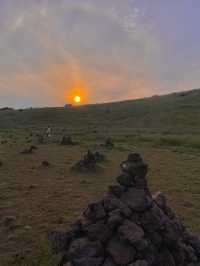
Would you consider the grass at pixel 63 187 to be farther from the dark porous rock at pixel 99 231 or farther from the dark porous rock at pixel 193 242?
the dark porous rock at pixel 193 242

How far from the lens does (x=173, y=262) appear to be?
8.22 metres

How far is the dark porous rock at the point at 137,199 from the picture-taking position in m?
8.77

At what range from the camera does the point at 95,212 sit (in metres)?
9.03

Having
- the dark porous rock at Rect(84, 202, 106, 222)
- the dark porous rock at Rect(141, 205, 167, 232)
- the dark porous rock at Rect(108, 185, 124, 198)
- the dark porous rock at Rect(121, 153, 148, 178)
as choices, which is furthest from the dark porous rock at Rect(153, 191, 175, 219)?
the dark porous rock at Rect(84, 202, 106, 222)

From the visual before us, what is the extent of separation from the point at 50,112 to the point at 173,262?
294 ft

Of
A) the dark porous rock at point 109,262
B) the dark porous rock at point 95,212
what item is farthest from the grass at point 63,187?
the dark porous rock at point 109,262

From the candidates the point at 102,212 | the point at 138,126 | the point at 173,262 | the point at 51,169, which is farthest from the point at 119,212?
the point at 138,126

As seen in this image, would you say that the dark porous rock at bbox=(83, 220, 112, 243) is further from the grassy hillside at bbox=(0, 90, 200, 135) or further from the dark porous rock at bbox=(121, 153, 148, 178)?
the grassy hillside at bbox=(0, 90, 200, 135)

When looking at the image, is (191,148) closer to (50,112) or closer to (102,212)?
(102,212)

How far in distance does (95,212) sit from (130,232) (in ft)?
4.23

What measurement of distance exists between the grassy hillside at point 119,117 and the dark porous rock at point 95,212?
2327 inches

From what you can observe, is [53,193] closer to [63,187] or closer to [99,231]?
[63,187]

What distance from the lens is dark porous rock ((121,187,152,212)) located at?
8774 millimetres

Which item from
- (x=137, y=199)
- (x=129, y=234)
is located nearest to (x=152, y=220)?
(x=137, y=199)
